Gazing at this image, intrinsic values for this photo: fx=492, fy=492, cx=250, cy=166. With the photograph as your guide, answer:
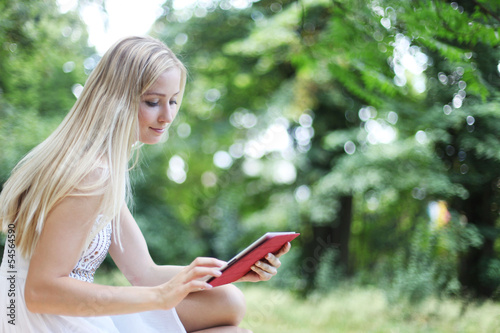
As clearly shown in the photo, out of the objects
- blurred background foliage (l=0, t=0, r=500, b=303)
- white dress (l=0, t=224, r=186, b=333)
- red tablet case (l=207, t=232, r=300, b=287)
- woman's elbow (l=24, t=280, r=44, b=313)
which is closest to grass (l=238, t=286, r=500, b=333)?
blurred background foliage (l=0, t=0, r=500, b=303)

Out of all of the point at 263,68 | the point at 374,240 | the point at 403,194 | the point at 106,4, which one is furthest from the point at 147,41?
the point at 263,68

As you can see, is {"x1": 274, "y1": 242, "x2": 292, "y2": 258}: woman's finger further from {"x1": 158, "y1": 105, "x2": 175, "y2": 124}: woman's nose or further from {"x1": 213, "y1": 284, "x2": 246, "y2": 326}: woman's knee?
{"x1": 158, "y1": 105, "x2": 175, "y2": 124}: woman's nose

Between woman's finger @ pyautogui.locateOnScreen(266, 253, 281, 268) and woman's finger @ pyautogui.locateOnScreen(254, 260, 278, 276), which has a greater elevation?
woman's finger @ pyautogui.locateOnScreen(266, 253, 281, 268)

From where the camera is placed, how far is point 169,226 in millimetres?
6484

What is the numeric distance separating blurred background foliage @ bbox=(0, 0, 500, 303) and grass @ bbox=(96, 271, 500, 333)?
0.13 m

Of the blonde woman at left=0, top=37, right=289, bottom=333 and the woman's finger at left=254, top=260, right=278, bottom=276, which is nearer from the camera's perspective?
the blonde woman at left=0, top=37, right=289, bottom=333

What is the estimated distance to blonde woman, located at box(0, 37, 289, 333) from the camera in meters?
1.10

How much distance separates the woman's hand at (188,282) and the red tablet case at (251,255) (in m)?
0.03

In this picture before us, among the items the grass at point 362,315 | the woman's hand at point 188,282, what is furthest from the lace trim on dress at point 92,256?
the grass at point 362,315

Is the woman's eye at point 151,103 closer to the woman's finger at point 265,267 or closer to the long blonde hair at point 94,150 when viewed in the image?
the long blonde hair at point 94,150

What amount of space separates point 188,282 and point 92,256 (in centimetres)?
33

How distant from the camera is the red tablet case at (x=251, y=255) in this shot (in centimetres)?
115

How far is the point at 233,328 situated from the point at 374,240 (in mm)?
3814

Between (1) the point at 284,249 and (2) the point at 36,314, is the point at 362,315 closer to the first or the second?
(1) the point at 284,249
